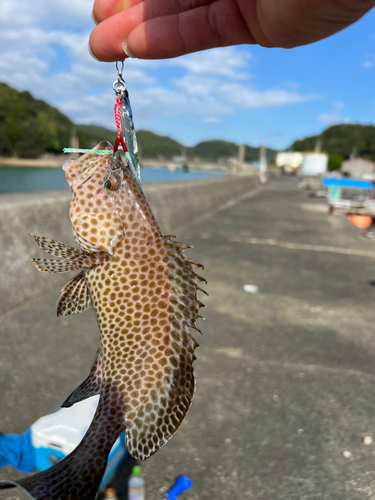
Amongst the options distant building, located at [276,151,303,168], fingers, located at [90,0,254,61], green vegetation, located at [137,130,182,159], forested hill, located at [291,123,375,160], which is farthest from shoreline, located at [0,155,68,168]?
forested hill, located at [291,123,375,160]

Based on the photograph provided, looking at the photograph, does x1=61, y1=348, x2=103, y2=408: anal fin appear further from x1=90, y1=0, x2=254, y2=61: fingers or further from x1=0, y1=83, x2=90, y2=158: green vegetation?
x1=0, y1=83, x2=90, y2=158: green vegetation

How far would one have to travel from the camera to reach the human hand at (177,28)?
162cm

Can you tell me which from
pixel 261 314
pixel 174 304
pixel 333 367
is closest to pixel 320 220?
pixel 261 314

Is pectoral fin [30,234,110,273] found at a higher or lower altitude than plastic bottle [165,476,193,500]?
higher

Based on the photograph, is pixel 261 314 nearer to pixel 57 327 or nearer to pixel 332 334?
pixel 332 334

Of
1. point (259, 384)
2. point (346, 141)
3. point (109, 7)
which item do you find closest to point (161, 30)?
point (109, 7)

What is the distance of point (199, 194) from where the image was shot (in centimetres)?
1400

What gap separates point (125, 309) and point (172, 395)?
0.39 metres

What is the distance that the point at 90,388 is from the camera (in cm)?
159

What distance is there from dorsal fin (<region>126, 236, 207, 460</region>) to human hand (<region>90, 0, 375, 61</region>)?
108 centimetres

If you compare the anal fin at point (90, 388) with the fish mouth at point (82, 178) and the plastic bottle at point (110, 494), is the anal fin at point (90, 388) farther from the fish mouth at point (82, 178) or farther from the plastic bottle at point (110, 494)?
the plastic bottle at point (110, 494)

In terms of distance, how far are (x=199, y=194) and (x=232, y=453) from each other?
1151 centimetres

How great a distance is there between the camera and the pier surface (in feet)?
9.59

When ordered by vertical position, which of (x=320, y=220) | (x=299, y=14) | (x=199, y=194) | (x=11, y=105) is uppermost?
(x=11, y=105)
